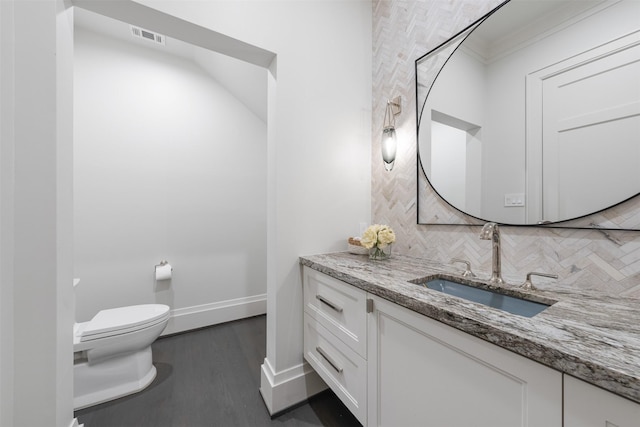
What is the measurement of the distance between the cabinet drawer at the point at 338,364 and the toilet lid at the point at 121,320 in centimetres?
113

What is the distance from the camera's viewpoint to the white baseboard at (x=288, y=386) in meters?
1.40

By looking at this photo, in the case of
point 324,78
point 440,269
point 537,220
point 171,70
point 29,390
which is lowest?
point 29,390

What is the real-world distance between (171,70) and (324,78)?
173 cm

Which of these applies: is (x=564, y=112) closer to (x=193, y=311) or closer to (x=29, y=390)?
(x=29, y=390)

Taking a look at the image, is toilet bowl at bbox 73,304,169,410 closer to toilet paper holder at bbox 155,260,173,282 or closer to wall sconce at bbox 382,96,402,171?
toilet paper holder at bbox 155,260,173,282

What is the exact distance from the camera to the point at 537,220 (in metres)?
1.01

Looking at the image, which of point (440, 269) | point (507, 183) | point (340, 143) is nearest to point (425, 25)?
point (340, 143)

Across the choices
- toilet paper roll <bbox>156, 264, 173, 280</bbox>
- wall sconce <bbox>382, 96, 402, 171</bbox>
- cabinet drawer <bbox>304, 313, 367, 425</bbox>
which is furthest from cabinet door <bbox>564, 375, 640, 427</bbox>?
toilet paper roll <bbox>156, 264, 173, 280</bbox>

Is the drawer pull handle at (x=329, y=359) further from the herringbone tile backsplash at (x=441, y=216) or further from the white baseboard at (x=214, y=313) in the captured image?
the white baseboard at (x=214, y=313)

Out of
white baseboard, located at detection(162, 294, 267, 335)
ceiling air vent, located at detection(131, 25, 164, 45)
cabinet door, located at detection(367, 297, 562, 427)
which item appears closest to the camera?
cabinet door, located at detection(367, 297, 562, 427)

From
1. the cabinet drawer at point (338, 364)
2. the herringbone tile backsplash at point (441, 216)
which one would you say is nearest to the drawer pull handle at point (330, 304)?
the cabinet drawer at point (338, 364)

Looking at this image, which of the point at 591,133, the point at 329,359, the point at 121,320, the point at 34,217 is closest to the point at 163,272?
the point at 121,320

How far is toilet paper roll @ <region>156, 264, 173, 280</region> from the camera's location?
2.17m

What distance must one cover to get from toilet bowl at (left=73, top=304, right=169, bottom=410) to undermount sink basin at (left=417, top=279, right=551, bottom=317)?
1843 mm
